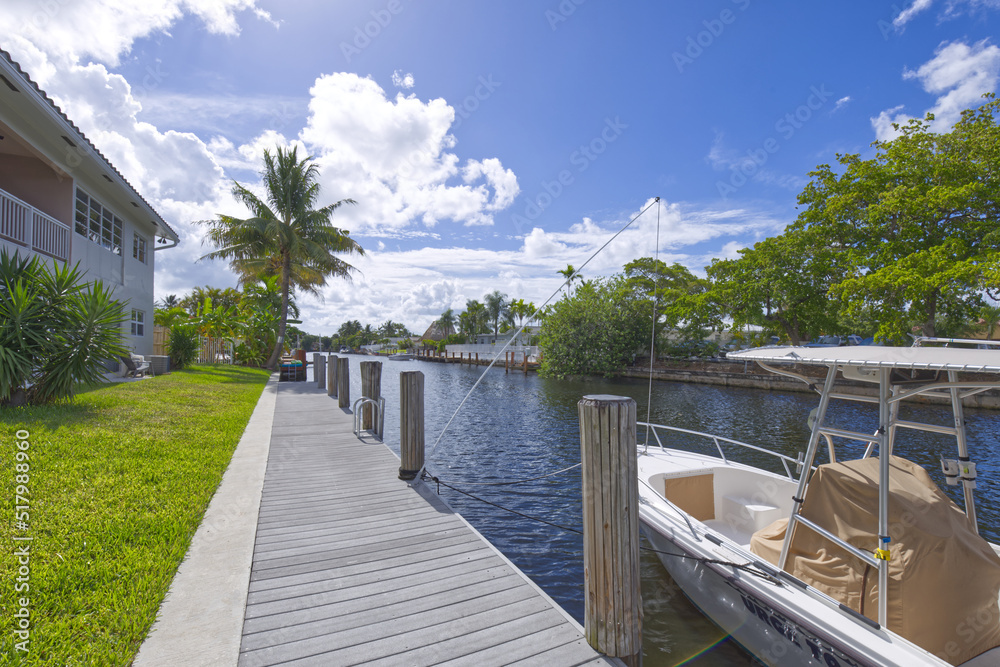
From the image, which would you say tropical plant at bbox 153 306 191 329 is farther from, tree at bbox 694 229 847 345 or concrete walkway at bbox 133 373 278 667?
tree at bbox 694 229 847 345

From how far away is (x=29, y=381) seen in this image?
23.3 feet

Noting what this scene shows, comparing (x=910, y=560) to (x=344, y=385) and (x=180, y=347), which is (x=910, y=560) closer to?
(x=344, y=385)

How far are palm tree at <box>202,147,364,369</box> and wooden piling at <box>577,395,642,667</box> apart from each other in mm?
24393

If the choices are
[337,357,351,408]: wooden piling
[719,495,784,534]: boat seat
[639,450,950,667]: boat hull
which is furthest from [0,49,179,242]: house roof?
[719,495,784,534]: boat seat

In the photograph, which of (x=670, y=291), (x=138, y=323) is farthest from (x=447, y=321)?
(x=138, y=323)

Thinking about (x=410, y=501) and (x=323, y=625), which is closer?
(x=323, y=625)

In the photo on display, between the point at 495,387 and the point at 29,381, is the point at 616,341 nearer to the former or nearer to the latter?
the point at 495,387

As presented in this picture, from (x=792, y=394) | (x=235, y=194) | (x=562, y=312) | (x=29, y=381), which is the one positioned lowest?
(x=792, y=394)

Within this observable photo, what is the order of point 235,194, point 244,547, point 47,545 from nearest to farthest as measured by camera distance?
point 47,545
point 244,547
point 235,194

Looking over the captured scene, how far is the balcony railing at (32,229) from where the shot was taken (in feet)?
30.1

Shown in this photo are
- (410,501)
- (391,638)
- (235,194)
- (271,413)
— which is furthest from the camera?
(235,194)

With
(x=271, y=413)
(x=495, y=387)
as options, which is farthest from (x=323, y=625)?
(x=495, y=387)

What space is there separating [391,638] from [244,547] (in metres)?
1.88

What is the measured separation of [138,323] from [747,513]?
18.7m
